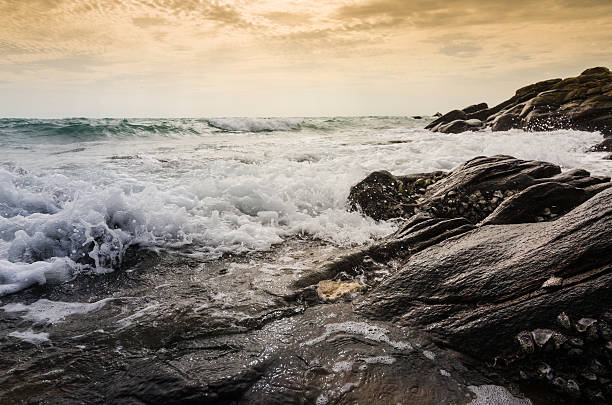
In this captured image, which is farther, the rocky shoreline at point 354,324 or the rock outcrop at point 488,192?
the rock outcrop at point 488,192

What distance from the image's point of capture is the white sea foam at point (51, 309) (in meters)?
3.91

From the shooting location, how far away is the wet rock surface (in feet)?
9.18

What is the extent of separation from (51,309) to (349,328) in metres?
3.43

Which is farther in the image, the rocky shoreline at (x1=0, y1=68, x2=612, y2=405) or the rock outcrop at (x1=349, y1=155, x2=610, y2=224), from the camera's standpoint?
the rock outcrop at (x1=349, y1=155, x2=610, y2=224)

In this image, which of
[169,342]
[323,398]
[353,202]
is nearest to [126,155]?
[353,202]

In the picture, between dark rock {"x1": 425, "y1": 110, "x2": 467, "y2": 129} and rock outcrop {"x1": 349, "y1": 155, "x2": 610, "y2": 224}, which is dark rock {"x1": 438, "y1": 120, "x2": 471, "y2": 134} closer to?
dark rock {"x1": 425, "y1": 110, "x2": 467, "y2": 129}

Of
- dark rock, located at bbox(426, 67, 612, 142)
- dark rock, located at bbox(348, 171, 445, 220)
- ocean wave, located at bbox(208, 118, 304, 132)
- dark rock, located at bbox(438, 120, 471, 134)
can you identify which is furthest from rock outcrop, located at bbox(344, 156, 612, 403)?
ocean wave, located at bbox(208, 118, 304, 132)

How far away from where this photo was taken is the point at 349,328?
3.59 meters

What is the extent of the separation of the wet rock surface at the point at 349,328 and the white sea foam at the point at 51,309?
24 mm

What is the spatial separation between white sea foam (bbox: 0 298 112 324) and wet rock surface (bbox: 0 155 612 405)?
24 millimetres

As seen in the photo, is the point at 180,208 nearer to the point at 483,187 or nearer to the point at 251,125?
the point at 483,187

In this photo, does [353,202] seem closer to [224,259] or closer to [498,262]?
[224,259]

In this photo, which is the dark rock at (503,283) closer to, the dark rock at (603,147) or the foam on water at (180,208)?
the foam on water at (180,208)

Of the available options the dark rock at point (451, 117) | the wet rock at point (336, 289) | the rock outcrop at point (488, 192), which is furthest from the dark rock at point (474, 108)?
the wet rock at point (336, 289)
